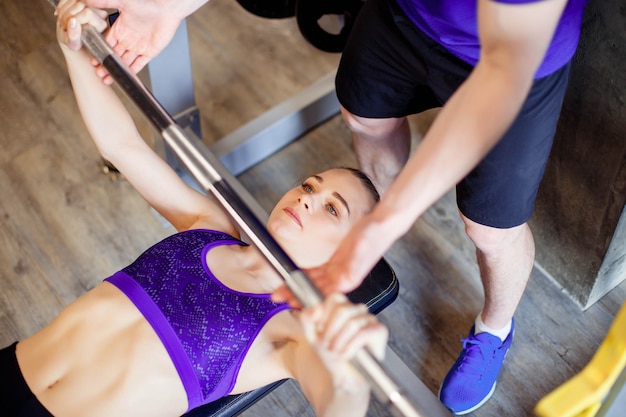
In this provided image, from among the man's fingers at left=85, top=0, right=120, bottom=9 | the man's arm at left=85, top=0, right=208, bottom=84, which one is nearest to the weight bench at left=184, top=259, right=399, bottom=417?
the man's arm at left=85, top=0, right=208, bottom=84

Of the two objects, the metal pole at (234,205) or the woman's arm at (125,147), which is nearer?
the metal pole at (234,205)

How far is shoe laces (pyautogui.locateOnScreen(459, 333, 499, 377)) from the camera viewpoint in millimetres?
1963

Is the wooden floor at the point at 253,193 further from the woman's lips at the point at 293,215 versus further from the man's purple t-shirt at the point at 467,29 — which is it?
the man's purple t-shirt at the point at 467,29

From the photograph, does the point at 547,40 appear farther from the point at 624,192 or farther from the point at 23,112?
the point at 23,112

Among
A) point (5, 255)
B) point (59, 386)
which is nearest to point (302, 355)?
point (59, 386)

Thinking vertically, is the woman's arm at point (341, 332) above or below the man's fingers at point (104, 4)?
below

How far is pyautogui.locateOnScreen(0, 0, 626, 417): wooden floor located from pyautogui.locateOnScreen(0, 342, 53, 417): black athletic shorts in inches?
23.3

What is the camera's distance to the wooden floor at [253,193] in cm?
211

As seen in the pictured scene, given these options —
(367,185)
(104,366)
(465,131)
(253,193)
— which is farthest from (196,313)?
(253,193)

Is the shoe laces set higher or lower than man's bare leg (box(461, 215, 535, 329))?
lower

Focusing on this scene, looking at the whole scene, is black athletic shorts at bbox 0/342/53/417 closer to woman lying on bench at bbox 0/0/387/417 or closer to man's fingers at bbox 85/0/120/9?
woman lying on bench at bbox 0/0/387/417

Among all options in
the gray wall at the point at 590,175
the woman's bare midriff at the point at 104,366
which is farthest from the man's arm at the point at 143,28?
the gray wall at the point at 590,175

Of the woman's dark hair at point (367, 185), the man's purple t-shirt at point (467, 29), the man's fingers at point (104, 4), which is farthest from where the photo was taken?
the woman's dark hair at point (367, 185)

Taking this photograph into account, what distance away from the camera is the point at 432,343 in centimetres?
213
